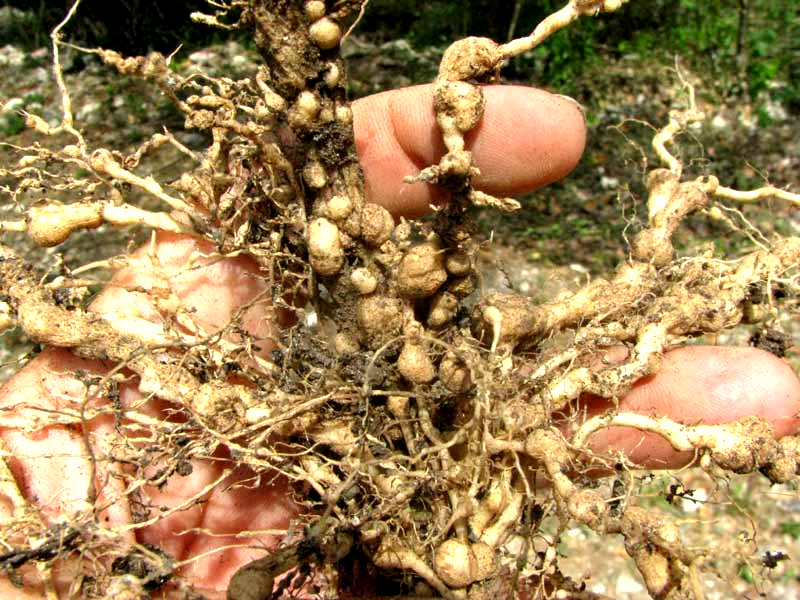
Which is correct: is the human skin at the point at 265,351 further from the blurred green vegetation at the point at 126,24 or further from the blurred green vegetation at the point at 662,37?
the blurred green vegetation at the point at 126,24

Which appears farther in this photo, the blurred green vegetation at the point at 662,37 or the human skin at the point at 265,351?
the blurred green vegetation at the point at 662,37

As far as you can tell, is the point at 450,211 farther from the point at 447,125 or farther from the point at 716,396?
the point at 716,396

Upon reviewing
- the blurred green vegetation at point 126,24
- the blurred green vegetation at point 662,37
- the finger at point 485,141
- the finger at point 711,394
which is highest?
the finger at point 485,141

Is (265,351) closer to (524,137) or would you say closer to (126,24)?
(524,137)

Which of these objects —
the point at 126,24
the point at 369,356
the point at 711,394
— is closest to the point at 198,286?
the point at 369,356

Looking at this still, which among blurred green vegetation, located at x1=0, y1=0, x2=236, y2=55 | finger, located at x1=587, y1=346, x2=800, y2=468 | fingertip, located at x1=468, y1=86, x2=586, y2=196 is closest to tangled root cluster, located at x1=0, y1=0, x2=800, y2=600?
finger, located at x1=587, y1=346, x2=800, y2=468

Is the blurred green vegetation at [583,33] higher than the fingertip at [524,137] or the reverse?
the reverse

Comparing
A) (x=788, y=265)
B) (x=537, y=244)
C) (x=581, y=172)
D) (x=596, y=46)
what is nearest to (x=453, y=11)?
(x=596, y=46)

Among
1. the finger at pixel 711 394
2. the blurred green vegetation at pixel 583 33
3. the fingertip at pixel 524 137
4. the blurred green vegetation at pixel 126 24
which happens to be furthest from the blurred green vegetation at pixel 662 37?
the finger at pixel 711 394
